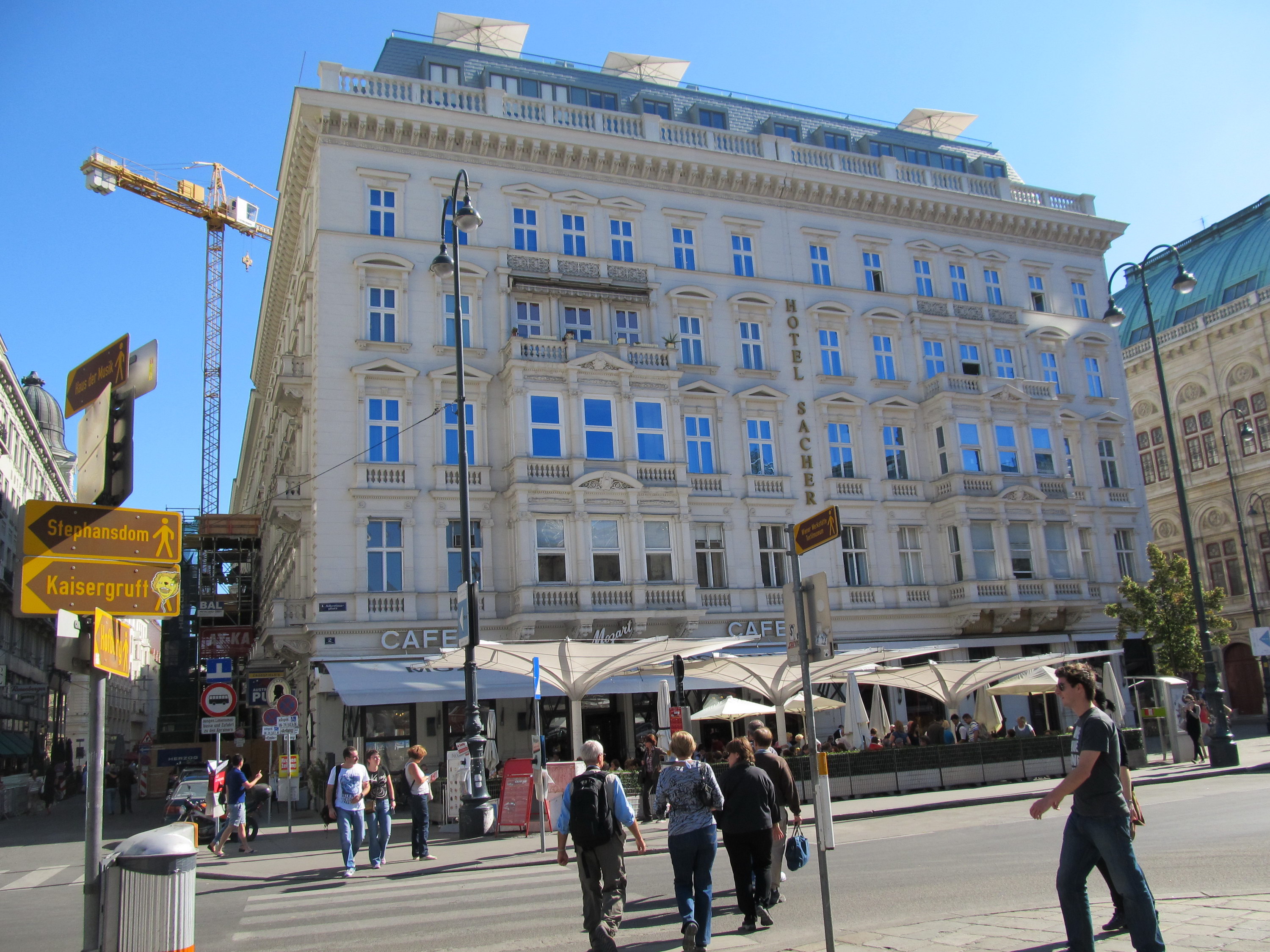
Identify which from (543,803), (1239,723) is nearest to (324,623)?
(543,803)

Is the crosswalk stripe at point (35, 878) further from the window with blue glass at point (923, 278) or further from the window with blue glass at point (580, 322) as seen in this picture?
the window with blue glass at point (923, 278)

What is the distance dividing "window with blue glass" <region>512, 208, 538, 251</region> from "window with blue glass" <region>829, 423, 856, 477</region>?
1204 cm

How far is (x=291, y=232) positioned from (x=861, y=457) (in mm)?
21813

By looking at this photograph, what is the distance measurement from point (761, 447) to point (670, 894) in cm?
2437

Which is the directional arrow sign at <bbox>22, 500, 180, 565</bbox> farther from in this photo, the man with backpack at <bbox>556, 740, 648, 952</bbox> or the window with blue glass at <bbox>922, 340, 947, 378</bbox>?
the window with blue glass at <bbox>922, 340, 947, 378</bbox>

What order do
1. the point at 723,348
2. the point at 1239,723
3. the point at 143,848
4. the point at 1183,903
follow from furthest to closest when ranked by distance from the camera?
the point at 1239,723 < the point at 723,348 < the point at 1183,903 < the point at 143,848

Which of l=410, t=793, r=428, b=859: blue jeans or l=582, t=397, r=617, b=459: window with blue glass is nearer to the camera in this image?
l=410, t=793, r=428, b=859: blue jeans

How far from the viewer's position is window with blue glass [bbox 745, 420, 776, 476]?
34375 millimetres

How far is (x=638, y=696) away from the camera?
104 feet

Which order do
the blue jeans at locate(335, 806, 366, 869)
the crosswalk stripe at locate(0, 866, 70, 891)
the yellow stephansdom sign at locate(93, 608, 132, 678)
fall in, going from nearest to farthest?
the yellow stephansdom sign at locate(93, 608, 132, 678) < the blue jeans at locate(335, 806, 366, 869) < the crosswalk stripe at locate(0, 866, 70, 891)

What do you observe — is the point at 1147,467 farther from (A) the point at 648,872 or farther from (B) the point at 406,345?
(A) the point at 648,872

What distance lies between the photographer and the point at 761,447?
34656 millimetres

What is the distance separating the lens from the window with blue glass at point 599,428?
31.4 meters

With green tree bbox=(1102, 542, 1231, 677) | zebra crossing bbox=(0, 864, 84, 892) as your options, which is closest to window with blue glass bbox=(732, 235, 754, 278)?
green tree bbox=(1102, 542, 1231, 677)
